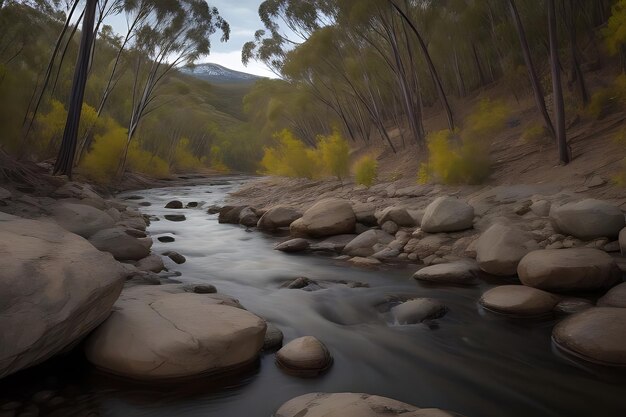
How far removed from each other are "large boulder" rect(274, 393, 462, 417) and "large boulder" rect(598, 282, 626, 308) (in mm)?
2472

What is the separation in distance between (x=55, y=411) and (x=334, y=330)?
2.30m

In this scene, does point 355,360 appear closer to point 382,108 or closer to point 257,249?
point 257,249

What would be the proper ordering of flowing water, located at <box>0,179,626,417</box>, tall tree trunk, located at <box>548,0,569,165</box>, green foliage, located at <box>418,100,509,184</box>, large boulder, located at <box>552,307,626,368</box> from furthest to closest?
green foliage, located at <box>418,100,509,184</box> < tall tree trunk, located at <box>548,0,569,165</box> < large boulder, located at <box>552,307,626,368</box> < flowing water, located at <box>0,179,626,417</box>

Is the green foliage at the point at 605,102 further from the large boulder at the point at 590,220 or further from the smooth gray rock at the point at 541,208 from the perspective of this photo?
the large boulder at the point at 590,220

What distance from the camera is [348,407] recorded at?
207 centimetres

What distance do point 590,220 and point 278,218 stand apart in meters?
6.43

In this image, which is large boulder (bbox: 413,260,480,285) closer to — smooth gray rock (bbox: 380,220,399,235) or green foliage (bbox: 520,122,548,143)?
smooth gray rock (bbox: 380,220,399,235)

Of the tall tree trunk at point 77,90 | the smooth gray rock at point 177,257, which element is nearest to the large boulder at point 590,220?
the smooth gray rock at point 177,257

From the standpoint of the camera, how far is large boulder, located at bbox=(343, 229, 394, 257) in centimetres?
670

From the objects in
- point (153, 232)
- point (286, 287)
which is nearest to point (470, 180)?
point (286, 287)

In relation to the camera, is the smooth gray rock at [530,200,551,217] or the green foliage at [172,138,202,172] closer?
the smooth gray rock at [530,200,551,217]

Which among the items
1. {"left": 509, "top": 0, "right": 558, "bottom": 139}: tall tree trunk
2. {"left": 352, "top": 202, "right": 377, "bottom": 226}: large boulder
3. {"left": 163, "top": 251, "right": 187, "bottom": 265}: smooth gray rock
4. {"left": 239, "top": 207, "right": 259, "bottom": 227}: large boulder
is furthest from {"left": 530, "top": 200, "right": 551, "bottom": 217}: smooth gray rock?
{"left": 239, "top": 207, "right": 259, "bottom": 227}: large boulder

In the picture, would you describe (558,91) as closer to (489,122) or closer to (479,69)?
(489,122)

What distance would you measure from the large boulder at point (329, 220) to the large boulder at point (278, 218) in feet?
3.98
